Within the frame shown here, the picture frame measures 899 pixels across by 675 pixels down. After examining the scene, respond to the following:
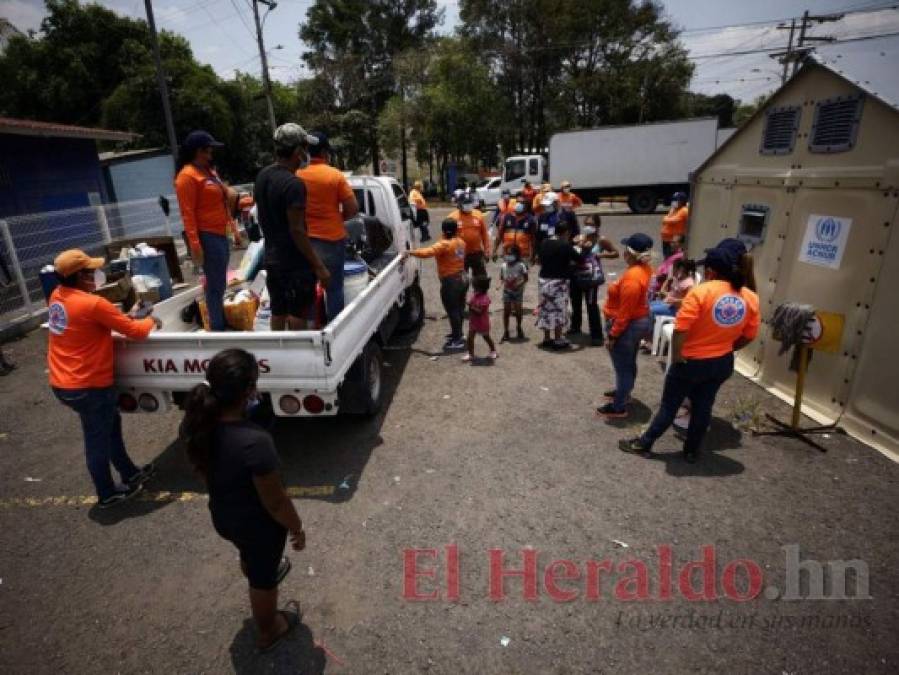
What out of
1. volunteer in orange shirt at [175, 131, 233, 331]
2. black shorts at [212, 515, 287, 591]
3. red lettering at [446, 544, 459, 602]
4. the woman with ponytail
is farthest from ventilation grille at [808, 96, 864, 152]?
volunteer in orange shirt at [175, 131, 233, 331]

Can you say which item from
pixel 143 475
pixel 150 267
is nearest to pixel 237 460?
pixel 143 475

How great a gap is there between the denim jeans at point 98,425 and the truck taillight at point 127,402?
0.24 ft

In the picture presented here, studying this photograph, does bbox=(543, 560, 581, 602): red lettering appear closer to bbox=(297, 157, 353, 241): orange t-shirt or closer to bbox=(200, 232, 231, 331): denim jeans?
bbox=(297, 157, 353, 241): orange t-shirt

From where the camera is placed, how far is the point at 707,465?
13.0 feet

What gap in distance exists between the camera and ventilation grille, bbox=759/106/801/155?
4.79 m

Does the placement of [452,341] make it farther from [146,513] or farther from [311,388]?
[146,513]

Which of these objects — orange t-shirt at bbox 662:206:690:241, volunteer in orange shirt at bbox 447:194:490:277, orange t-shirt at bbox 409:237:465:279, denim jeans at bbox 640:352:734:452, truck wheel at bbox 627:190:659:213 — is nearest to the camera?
denim jeans at bbox 640:352:734:452

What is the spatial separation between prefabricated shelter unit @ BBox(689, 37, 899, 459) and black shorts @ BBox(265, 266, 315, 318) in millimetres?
4552

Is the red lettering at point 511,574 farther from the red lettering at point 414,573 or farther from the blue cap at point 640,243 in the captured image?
the blue cap at point 640,243

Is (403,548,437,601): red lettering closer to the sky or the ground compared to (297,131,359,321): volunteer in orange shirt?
closer to the ground

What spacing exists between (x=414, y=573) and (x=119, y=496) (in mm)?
2437

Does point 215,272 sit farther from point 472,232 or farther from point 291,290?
point 472,232

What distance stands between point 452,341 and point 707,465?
3541 millimetres

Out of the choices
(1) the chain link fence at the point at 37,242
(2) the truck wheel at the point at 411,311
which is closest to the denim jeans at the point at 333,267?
(2) the truck wheel at the point at 411,311
